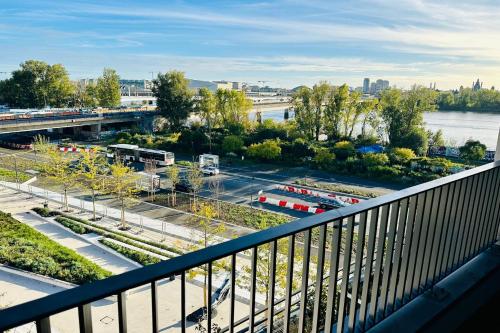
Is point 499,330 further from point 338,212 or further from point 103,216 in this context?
point 103,216

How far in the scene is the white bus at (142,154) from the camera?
1612cm

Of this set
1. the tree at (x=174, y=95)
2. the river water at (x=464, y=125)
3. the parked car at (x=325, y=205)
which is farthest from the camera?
the tree at (x=174, y=95)

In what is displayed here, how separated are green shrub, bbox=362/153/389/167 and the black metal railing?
491 inches

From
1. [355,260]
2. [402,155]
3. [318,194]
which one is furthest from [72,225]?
[402,155]

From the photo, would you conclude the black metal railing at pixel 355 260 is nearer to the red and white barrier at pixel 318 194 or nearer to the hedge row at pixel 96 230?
the hedge row at pixel 96 230

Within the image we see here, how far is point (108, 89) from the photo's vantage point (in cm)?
2783

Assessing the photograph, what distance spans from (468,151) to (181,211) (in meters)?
12.4

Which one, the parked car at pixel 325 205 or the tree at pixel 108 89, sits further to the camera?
the tree at pixel 108 89

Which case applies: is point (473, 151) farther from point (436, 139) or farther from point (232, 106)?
point (232, 106)

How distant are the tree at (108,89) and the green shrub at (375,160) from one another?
818 inches

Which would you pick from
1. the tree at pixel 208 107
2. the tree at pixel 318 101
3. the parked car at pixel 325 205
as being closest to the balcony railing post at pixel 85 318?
the parked car at pixel 325 205

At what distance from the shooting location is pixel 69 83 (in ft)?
93.9

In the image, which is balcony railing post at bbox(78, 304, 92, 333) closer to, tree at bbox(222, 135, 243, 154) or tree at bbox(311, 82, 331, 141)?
tree at bbox(222, 135, 243, 154)

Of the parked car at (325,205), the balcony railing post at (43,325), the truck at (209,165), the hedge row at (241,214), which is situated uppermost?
the balcony railing post at (43,325)
